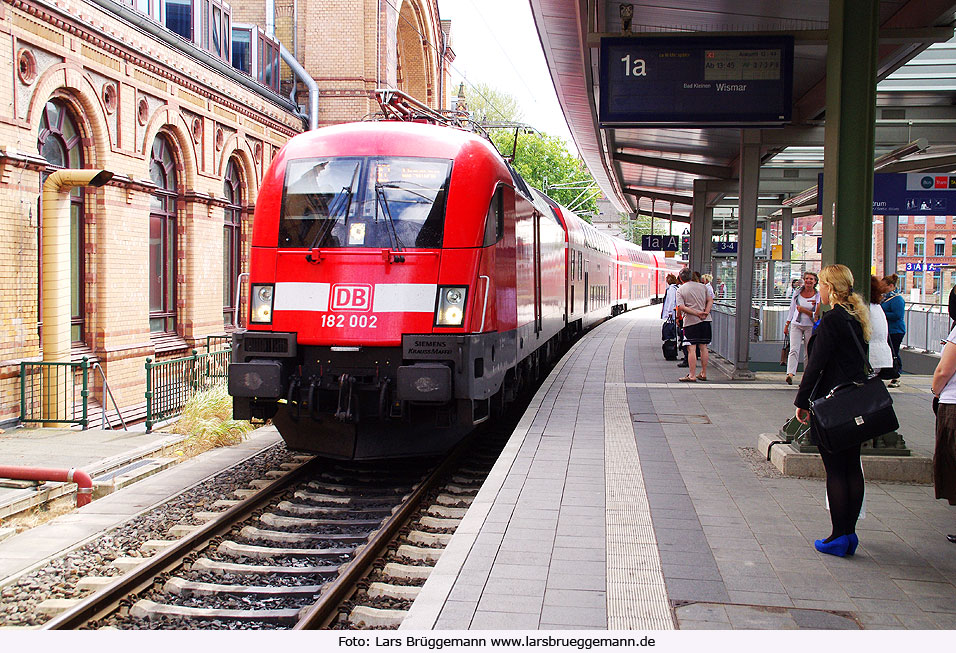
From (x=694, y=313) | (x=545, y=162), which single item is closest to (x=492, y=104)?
(x=545, y=162)

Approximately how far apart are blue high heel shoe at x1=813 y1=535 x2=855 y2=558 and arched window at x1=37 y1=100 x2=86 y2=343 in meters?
11.6

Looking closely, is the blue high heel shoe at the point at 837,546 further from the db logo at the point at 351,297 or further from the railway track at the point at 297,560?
the db logo at the point at 351,297

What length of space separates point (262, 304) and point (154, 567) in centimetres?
312

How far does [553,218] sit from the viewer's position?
1518 centimetres

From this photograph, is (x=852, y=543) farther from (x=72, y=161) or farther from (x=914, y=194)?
(x=72, y=161)

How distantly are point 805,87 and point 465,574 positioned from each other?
36.5 feet

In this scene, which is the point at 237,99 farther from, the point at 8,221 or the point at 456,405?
the point at 456,405

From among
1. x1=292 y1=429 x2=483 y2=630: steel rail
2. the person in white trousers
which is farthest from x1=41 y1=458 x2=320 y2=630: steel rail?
the person in white trousers

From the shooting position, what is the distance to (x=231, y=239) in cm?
1945

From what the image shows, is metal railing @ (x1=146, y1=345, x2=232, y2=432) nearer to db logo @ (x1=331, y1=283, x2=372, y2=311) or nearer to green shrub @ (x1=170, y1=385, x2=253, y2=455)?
green shrub @ (x1=170, y1=385, x2=253, y2=455)

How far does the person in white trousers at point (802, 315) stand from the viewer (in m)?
13.1

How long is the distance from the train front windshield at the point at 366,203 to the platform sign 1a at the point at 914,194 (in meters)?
9.41

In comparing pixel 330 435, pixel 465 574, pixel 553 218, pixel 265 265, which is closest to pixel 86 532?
pixel 330 435

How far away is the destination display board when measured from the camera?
9.81m
